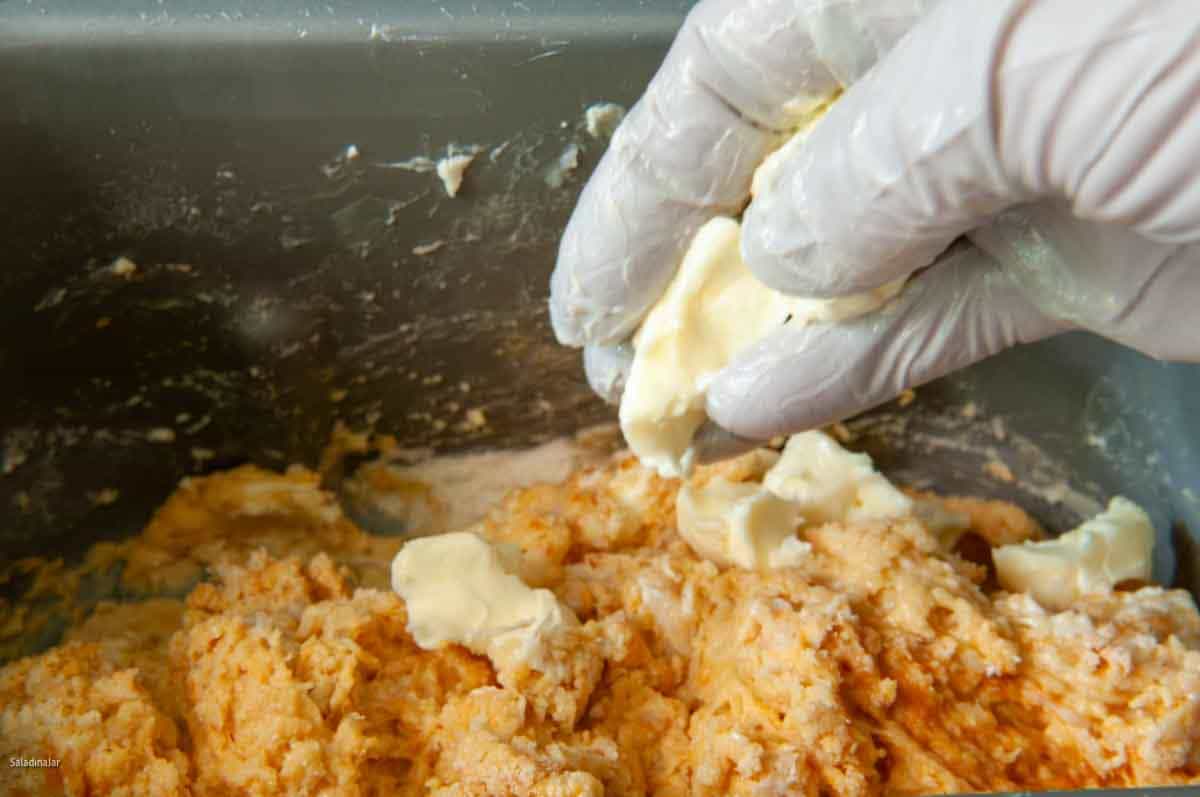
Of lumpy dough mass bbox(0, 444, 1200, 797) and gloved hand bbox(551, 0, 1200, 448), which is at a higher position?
gloved hand bbox(551, 0, 1200, 448)

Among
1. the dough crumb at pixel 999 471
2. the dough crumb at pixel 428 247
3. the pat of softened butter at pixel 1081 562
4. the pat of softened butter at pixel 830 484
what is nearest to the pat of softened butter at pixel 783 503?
the pat of softened butter at pixel 830 484

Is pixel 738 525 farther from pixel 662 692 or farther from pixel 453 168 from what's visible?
pixel 453 168

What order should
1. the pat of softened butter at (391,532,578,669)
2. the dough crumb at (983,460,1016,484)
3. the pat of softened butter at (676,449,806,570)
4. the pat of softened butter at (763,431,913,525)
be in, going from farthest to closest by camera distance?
the dough crumb at (983,460,1016,484) < the pat of softened butter at (763,431,913,525) < the pat of softened butter at (676,449,806,570) < the pat of softened butter at (391,532,578,669)

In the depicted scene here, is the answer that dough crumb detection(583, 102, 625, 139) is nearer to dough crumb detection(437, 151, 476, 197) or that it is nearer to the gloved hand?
dough crumb detection(437, 151, 476, 197)

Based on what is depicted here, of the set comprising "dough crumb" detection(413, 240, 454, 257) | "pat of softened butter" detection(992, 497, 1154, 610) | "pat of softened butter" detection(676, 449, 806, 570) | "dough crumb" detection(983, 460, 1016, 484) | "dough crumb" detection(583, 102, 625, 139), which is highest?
"dough crumb" detection(583, 102, 625, 139)

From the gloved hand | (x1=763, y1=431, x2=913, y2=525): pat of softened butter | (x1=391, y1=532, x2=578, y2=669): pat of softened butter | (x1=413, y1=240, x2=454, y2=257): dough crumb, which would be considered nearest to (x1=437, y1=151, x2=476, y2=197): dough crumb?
(x1=413, y1=240, x2=454, y2=257): dough crumb

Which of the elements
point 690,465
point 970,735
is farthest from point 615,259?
point 970,735

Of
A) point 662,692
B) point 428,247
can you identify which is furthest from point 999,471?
point 428,247

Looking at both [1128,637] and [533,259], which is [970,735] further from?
[533,259]
